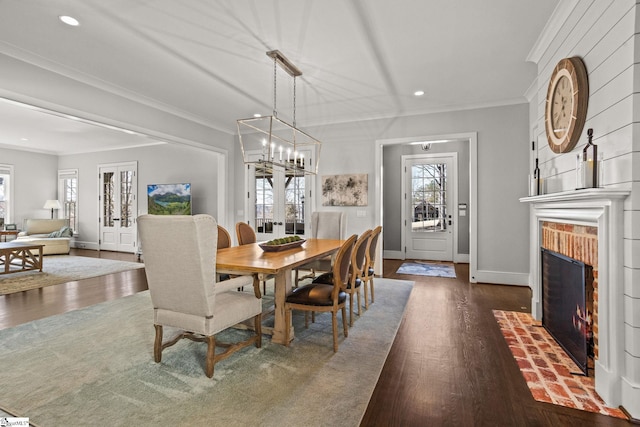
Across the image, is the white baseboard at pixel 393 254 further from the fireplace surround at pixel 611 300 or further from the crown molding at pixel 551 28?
the fireplace surround at pixel 611 300

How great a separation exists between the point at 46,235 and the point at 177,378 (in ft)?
27.2

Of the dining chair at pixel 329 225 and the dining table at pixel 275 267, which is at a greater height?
the dining chair at pixel 329 225

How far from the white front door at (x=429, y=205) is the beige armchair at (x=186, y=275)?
5791 millimetres

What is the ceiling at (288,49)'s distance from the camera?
2627 millimetres

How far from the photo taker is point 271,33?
2963 millimetres

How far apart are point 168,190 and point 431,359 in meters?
7.00

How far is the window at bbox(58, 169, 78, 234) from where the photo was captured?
9.12 meters

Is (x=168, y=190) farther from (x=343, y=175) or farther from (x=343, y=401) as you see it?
(x=343, y=401)

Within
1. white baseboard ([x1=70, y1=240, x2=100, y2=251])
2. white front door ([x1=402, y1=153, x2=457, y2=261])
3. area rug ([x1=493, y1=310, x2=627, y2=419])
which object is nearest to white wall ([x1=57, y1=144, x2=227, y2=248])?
white baseboard ([x1=70, y1=240, x2=100, y2=251])

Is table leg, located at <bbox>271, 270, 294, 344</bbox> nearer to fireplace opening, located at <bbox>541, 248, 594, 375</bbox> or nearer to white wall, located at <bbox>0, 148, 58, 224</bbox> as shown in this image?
fireplace opening, located at <bbox>541, 248, 594, 375</bbox>

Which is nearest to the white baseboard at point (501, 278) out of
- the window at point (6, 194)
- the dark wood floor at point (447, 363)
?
the dark wood floor at point (447, 363)

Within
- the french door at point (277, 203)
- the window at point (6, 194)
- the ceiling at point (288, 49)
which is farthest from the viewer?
the window at point (6, 194)

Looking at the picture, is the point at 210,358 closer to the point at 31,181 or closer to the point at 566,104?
the point at 566,104

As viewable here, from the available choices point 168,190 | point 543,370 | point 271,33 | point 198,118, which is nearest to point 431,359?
point 543,370
